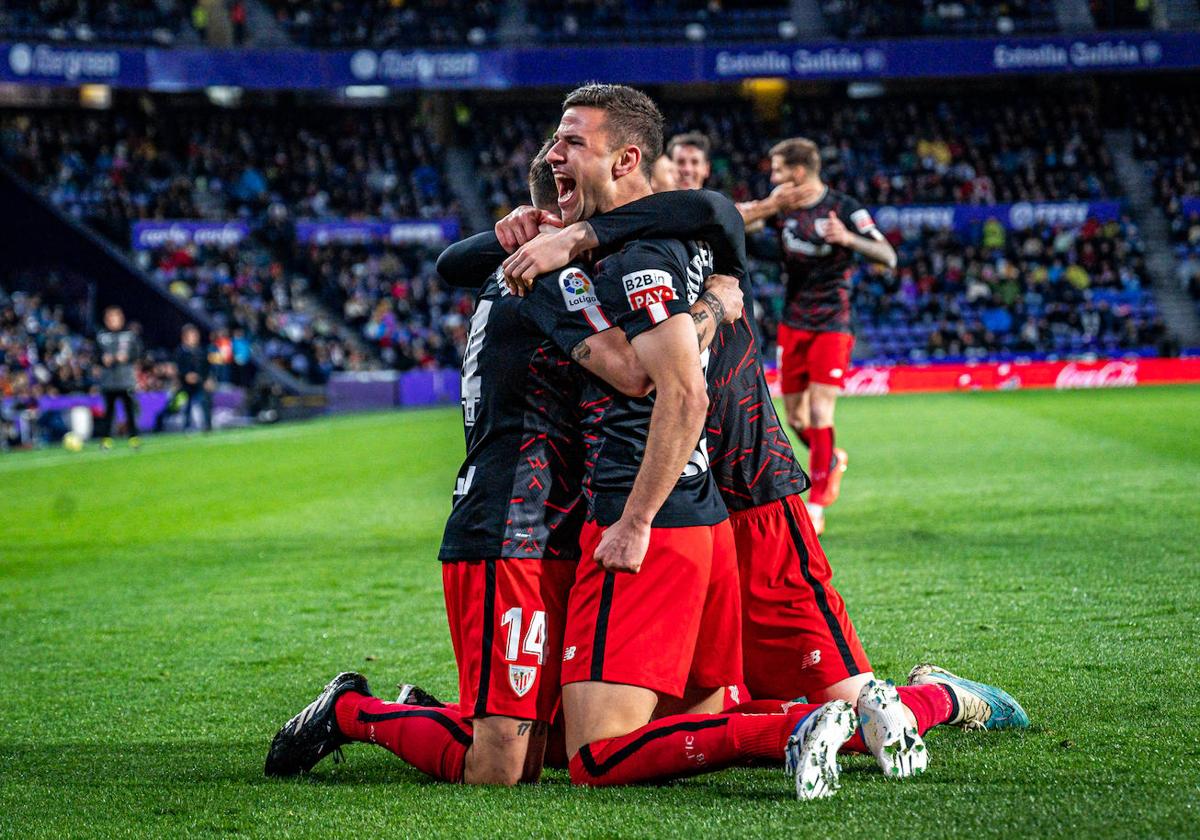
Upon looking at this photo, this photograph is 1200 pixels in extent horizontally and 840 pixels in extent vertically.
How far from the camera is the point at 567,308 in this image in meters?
3.92

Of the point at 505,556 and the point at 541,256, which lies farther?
the point at 505,556

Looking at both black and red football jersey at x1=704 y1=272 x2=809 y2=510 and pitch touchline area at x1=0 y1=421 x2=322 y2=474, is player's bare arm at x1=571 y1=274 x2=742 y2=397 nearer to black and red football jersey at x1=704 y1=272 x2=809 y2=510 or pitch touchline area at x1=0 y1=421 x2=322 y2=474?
black and red football jersey at x1=704 y1=272 x2=809 y2=510

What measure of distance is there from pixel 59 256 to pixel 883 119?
2337cm

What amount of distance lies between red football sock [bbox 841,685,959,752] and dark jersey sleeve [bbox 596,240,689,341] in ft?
4.39

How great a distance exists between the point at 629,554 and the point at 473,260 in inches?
50.1

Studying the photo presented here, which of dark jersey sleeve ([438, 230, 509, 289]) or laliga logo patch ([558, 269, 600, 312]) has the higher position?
dark jersey sleeve ([438, 230, 509, 289])

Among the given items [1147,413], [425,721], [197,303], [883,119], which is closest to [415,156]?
[197,303]

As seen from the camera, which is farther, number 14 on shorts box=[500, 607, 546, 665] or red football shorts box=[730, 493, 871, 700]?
red football shorts box=[730, 493, 871, 700]

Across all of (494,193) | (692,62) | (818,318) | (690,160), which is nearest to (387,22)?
(494,193)

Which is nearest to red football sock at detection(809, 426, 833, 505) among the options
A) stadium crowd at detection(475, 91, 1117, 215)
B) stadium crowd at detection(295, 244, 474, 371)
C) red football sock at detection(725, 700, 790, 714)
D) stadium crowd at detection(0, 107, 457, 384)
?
red football sock at detection(725, 700, 790, 714)

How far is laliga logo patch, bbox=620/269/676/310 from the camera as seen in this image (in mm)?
3760

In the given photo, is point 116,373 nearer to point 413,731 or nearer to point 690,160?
point 690,160

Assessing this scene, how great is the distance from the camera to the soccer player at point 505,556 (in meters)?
3.98

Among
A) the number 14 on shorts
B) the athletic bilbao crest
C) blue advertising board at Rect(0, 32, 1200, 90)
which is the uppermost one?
blue advertising board at Rect(0, 32, 1200, 90)
